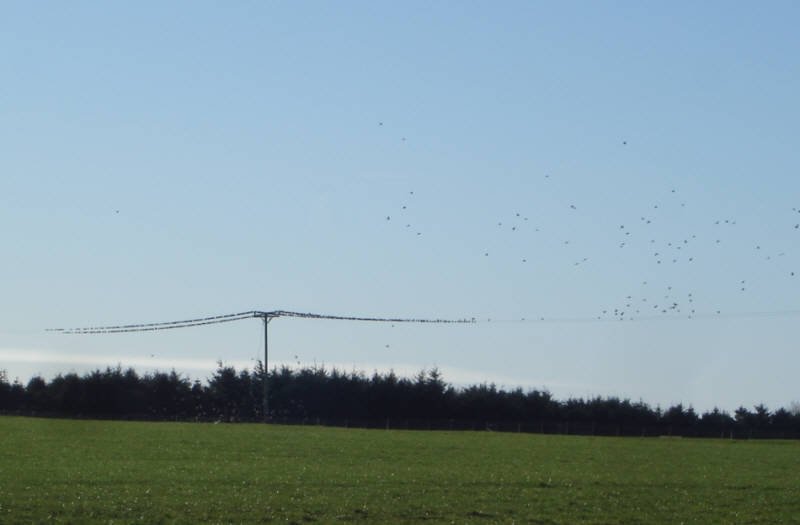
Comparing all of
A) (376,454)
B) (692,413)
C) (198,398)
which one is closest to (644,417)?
(692,413)

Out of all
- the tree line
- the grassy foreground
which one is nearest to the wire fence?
the tree line

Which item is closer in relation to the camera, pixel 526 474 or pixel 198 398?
pixel 526 474

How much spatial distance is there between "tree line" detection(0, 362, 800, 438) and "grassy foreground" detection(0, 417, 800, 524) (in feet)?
273

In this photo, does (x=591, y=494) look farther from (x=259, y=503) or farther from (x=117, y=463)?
(x=117, y=463)

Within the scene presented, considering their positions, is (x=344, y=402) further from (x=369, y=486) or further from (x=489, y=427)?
(x=369, y=486)

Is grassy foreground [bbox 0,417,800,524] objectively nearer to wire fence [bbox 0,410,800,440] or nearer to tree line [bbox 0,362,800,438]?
wire fence [bbox 0,410,800,440]

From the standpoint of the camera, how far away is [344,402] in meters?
142

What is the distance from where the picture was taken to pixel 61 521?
81.9 feet

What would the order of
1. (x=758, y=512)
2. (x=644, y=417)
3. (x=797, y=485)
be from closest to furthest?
(x=758, y=512)
(x=797, y=485)
(x=644, y=417)

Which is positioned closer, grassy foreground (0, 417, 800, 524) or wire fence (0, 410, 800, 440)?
grassy foreground (0, 417, 800, 524)

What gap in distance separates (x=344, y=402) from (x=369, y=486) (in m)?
109

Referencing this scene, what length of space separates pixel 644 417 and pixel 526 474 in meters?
107

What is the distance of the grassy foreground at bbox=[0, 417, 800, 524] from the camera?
90.8 feet

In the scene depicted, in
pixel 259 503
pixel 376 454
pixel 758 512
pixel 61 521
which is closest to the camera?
pixel 61 521
